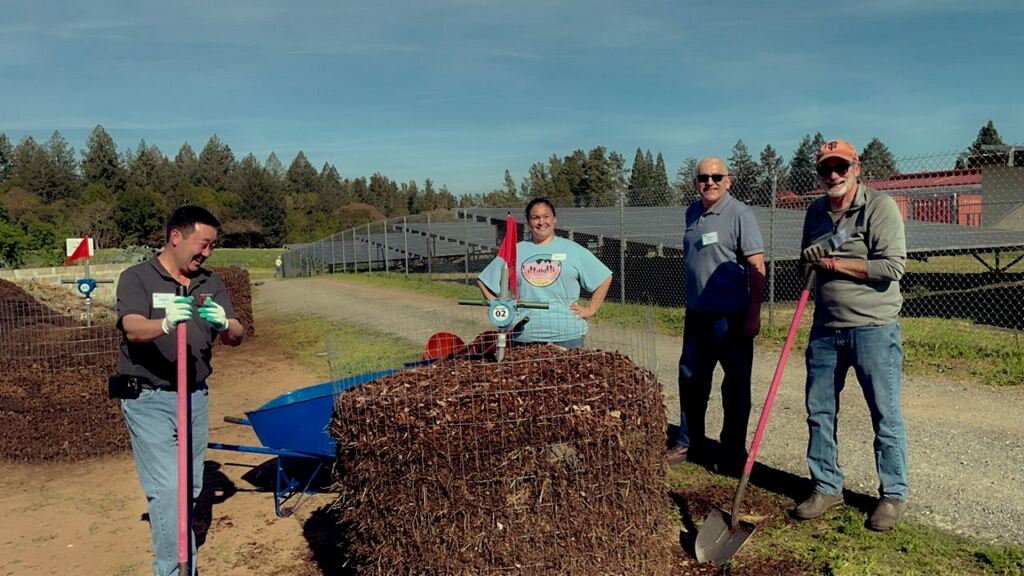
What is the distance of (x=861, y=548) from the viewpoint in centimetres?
356

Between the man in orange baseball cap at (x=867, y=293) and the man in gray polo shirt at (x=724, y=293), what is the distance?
53cm

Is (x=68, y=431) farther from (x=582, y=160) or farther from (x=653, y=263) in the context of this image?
(x=582, y=160)

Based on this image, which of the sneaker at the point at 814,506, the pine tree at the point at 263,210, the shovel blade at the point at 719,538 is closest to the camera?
the shovel blade at the point at 719,538

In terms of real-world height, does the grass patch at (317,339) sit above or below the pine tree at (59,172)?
below

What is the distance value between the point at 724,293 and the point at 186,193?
85739 millimetres

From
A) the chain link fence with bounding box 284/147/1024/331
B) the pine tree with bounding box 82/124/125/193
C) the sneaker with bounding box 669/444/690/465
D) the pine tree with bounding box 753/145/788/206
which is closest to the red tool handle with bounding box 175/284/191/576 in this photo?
Answer: the sneaker with bounding box 669/444/690/465

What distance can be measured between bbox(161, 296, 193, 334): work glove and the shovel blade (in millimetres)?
2567

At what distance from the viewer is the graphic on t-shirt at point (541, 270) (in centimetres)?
425

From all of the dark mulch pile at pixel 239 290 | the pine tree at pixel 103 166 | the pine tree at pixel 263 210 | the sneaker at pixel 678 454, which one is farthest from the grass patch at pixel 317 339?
the pine tree at pixel 103 166

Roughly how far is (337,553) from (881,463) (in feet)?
9.74

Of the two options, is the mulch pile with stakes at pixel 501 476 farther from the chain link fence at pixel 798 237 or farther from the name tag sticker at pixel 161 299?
the chain link fence at pixel 798 237

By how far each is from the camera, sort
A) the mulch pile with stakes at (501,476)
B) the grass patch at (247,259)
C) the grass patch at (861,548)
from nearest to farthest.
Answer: the mulch pile with stakes at (501,476), the grass patch at (861,548), the grass patch at (247,259)

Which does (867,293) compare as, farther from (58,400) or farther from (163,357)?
(58,400)

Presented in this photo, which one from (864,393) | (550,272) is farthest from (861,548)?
(550,272)
